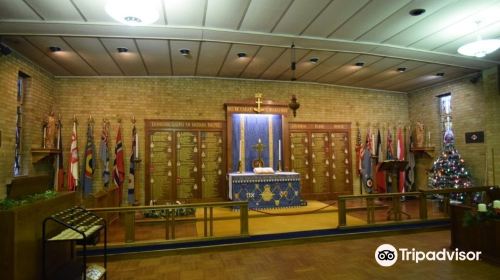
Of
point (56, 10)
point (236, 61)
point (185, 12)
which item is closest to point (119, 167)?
point (236, 61)

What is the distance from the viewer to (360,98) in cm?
916

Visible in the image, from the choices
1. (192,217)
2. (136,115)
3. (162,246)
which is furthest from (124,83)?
(162,246)

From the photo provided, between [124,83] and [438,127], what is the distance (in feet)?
29.3

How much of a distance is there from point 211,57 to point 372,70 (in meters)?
4.07

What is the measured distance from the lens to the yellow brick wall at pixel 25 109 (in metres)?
5.13

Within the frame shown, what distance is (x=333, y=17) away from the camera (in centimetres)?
444

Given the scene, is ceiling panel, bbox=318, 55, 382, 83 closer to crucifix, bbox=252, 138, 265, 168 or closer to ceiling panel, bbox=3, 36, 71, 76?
crucifix, bbox=252, 138, 265, 168

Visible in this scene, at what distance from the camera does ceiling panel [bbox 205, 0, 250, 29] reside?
3975 millimetres

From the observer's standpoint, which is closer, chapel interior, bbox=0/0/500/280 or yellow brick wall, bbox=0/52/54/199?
chapel interior, bbox=0/0/500/280

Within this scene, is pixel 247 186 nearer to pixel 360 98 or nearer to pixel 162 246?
pixel 162 246

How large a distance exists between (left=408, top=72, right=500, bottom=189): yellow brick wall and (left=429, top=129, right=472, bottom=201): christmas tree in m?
0.32

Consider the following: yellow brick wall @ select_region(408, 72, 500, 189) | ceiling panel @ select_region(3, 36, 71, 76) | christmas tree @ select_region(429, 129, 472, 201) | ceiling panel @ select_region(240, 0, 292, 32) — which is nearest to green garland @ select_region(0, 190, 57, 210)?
ceiling panel @ select_region(3, 36, 71, 76)

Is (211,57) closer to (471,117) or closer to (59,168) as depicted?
(59,168)

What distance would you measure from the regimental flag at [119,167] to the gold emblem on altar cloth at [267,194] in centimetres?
349
